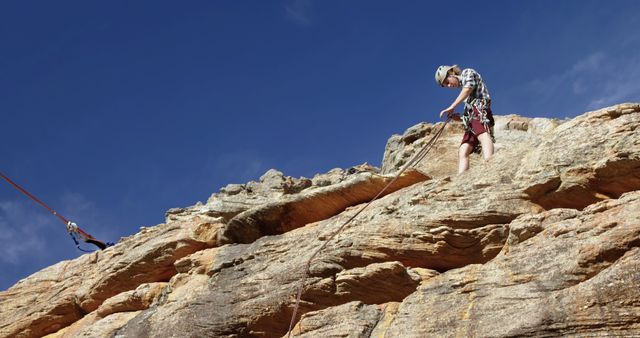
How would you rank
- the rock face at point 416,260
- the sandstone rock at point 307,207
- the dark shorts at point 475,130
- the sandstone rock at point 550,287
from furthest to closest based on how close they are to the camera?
the sandstone rock at point 307,207, the dark shorts at point 475,130, the rock face at point 416,260, the sandstone rock at point 550,287

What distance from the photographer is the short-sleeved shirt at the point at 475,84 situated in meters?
19.3

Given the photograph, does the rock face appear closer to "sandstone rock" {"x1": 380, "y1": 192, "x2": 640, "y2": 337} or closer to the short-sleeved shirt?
"sandstone rock" {"x1": 380, "y1": 192, "x2": 640, "y2": 337}

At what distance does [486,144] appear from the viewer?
1884 cm

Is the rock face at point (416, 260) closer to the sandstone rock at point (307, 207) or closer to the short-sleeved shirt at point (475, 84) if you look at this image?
the sandstone rock at point (307, 207)

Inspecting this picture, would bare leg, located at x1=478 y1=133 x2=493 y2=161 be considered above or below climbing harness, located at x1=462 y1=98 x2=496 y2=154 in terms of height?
below

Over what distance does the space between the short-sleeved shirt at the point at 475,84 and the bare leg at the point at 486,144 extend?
3.58 feet

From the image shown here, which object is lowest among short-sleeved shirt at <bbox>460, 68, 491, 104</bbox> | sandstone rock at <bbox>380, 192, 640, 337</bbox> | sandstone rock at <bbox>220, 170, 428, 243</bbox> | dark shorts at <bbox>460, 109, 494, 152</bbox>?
sandstone rock at <bbox>380, 192, 640, 337</bbox>

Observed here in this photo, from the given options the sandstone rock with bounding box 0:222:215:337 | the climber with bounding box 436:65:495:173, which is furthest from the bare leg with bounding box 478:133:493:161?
the sandstone rock with bounding box 0:222:215:337

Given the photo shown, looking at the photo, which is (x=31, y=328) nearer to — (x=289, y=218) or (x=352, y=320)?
(x=289, y=218)

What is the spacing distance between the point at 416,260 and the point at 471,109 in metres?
5.10

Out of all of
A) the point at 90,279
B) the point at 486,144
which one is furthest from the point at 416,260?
the point at 90,279

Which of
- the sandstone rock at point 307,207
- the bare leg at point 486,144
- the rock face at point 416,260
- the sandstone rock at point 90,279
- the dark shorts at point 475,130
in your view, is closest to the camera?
the rock face at point 416,260

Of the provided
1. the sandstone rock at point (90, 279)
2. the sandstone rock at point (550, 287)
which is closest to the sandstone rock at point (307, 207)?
the sandstone rock at point (90, 279)

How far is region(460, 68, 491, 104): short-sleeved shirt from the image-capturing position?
19.3 meters
